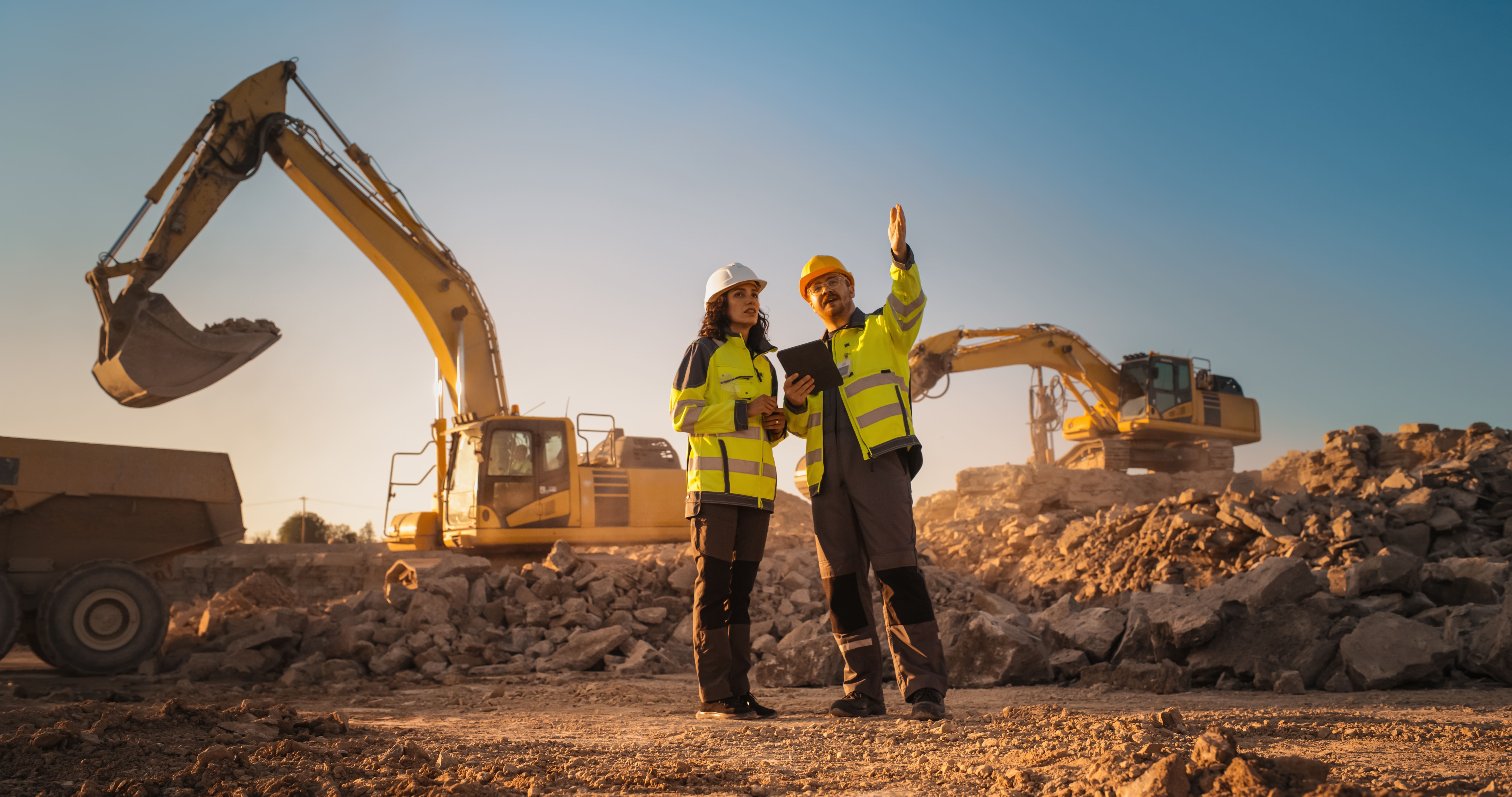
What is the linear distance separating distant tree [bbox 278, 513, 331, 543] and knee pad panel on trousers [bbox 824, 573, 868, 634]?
2982 cm

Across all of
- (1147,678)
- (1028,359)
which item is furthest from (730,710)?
Result: (1028,359)

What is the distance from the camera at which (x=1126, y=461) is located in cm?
1822

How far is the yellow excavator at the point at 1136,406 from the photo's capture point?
57.5 feet

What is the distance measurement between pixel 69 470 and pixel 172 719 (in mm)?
5686

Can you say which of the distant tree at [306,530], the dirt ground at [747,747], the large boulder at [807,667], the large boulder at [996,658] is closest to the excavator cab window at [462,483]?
the large boulder at [807,667]

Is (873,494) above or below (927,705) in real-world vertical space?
above

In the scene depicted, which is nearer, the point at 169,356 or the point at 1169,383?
the point at 169,356

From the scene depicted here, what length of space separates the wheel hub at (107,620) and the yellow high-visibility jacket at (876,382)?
6.72 meters

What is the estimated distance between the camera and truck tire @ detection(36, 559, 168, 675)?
754 centimetres

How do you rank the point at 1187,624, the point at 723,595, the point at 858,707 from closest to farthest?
the point at 858,707 < the point at 723,595 < the point at 1187,624

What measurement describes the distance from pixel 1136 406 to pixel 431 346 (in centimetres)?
1296

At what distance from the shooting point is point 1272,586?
18.1 feet

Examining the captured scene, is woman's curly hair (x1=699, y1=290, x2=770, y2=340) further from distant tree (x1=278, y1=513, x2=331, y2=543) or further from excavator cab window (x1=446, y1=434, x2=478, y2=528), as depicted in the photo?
distant tree (x1=278, y1=513, x2=331, y2=543)

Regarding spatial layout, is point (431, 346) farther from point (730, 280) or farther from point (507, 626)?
point (730, 280)
